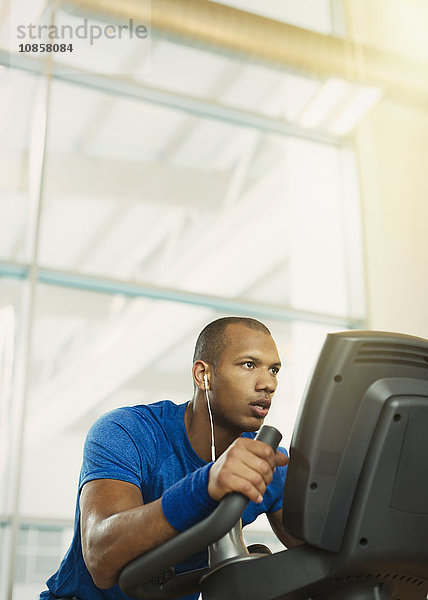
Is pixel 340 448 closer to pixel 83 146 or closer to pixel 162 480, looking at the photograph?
pixel 162 480

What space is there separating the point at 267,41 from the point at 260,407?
297 centimetres

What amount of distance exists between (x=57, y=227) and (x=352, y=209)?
2112 mm

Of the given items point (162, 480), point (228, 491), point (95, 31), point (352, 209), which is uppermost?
point (95, 31)

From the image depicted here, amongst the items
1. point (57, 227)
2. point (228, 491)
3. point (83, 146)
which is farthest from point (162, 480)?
point (83, 146)

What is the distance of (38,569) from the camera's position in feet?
12.1

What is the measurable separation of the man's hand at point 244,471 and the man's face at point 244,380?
668mm

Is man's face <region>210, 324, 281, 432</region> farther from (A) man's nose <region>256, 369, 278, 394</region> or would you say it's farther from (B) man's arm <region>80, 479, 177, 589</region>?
(B) man's arm <region>80, 479, 177, 589</region>

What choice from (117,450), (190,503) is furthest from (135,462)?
(190,503)

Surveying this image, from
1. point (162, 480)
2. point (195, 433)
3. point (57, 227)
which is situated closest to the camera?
point (162, 480)

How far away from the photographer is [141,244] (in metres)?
4.50

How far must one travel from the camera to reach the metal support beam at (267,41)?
388cm

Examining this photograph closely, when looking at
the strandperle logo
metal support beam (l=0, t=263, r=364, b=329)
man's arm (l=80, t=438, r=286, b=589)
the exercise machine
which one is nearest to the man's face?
man's arm (l=80, t=438, r=286, b=589)

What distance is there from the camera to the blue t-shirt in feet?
5.27

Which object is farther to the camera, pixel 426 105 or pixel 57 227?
pixel 426 105
